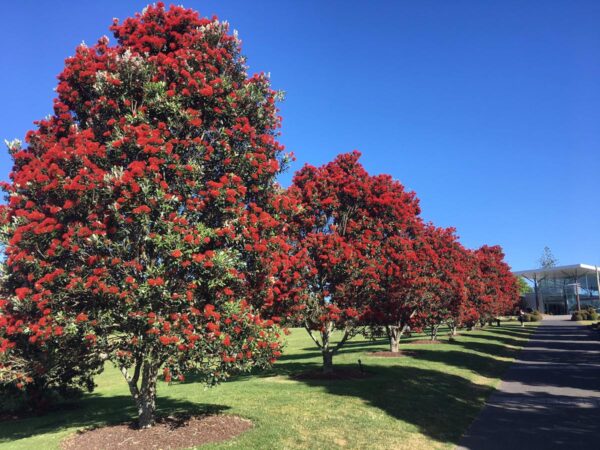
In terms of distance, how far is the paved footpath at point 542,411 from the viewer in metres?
8.70

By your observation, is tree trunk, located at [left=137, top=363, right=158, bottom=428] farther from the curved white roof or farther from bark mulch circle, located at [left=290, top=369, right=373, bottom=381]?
the curved white roof

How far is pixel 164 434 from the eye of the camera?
9.38 metres

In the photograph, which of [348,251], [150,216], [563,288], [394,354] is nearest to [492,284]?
[394,354]

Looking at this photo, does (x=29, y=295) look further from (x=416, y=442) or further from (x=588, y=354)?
(x=588, y=354)

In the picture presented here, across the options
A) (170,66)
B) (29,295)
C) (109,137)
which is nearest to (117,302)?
(29,295)

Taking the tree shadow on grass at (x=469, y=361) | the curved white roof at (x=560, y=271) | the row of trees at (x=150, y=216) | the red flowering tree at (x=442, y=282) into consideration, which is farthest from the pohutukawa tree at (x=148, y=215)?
the curved white roof at (x=560, y=271)

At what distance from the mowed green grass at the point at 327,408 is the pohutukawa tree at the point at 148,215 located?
1.97m

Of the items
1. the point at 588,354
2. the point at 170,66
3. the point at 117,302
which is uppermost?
the point at 170,66

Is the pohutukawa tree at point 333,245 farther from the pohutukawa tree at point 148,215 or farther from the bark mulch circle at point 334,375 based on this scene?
the pohutukawa tree at point 148,215

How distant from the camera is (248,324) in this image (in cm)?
874

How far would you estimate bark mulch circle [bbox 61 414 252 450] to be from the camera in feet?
29.1

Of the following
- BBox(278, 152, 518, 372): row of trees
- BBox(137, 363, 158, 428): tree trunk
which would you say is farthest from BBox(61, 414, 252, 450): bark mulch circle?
BBox(278, 152, 518, 372): row of trees

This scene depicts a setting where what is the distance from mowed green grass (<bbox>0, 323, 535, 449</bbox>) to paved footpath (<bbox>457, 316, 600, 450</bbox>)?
53 centimetres

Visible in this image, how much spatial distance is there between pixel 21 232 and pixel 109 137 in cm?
246
